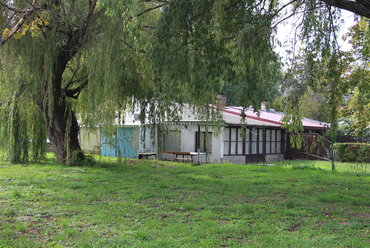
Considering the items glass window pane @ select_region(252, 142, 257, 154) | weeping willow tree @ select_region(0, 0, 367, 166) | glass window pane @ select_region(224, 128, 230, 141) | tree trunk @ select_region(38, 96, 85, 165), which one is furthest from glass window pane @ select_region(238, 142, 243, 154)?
tree trunk @ select_region(38, 96, 85, 165)

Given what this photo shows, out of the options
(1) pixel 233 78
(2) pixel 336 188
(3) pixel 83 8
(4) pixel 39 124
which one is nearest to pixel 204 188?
(1) pixel 233 78

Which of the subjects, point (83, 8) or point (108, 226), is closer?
point (108, 226)

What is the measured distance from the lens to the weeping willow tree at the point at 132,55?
6879 mm

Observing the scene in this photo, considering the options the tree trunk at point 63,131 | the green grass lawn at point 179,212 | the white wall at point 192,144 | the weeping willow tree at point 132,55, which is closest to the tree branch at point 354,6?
the weeping willow tree at point 132,55

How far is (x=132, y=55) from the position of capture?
10055 millimetres

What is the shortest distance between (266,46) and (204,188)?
13.5 feet

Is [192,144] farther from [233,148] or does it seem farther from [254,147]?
[254,147]

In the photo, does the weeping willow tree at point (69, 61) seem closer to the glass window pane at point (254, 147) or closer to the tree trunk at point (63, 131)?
the tree trunk at point (63, 131)

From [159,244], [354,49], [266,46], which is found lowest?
[159,244]

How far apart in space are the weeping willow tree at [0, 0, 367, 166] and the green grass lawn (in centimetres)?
217

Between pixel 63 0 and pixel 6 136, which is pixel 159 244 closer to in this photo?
pixel 63 0

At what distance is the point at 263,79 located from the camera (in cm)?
687

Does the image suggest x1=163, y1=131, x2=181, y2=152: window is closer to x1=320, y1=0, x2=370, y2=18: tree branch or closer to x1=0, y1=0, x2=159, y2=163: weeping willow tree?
x1=0, y1=0, x2=159, y2=163: weeping willow tree

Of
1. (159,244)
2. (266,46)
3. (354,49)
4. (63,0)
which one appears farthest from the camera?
(354,49)
